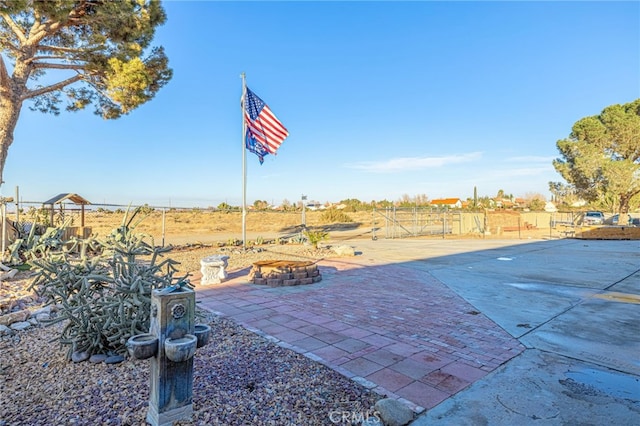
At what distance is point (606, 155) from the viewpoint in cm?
2503

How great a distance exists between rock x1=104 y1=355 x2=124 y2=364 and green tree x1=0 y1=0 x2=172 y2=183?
302 inches

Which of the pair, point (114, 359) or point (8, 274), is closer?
point (114, 359)

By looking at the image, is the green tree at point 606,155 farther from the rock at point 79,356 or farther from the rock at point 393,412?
the rock at point 79,356

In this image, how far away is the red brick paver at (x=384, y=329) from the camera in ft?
9.28

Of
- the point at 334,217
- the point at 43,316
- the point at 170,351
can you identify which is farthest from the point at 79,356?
the point at 334,217

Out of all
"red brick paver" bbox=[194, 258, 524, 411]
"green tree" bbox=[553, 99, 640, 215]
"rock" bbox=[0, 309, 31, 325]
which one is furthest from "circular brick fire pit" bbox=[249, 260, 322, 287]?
"green tree" bbox=[553, 99, 640, 215]

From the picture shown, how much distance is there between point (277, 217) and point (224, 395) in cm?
3259

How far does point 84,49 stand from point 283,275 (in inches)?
308

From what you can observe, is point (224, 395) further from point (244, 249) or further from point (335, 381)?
point (244, 249)

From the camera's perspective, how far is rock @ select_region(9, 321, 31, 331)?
3.86 metres

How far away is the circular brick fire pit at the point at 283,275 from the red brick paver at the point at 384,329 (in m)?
0.18

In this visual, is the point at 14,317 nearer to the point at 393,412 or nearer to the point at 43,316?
the point at 43,316

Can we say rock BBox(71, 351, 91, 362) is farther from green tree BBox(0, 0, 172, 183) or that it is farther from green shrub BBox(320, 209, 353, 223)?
green shrub BBox(320, 209, 353, 223)

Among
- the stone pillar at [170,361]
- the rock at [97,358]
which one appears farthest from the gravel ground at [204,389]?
the stone pillar at [170,361]
